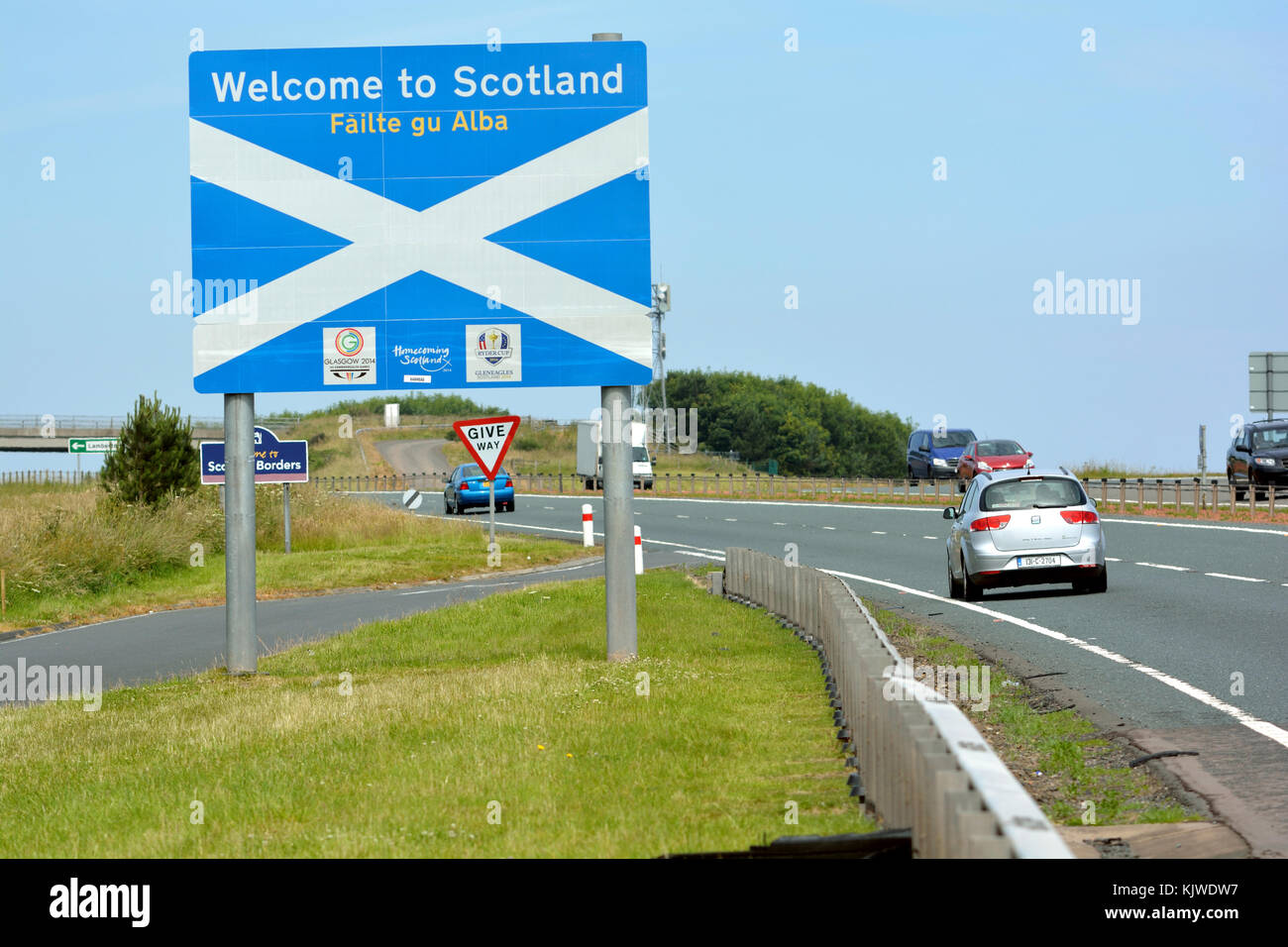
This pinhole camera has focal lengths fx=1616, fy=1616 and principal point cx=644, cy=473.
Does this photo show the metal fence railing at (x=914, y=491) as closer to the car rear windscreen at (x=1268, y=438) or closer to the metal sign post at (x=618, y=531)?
the car rear windscreen at (x=1268, y=438)

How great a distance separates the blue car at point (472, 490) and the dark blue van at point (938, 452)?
14382mm

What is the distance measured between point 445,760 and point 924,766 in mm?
4656

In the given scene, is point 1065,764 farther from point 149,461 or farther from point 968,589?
point 149,461

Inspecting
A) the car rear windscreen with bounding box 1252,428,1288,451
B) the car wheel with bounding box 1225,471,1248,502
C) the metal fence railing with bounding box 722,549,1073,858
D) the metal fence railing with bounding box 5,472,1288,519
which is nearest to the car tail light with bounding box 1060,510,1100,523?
the metal fence railing with bounding box 722,549,1073,858

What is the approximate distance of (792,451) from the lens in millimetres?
147250

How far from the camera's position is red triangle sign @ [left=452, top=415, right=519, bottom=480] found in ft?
95.5

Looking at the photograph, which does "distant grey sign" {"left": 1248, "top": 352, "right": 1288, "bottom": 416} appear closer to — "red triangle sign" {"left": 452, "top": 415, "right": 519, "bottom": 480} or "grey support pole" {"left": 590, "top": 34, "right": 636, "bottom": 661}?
"red triangle sign" {"left": 452, "top": 415, "right": 519, "bottom": 480}

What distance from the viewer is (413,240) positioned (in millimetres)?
16266

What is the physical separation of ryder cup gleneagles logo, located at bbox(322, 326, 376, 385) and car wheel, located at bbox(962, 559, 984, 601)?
8.34 metres

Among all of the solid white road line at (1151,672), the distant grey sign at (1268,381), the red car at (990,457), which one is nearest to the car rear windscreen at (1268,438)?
the distant grey sign at (1268,381)

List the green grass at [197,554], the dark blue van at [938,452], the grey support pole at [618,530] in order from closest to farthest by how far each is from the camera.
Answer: the grey support pole at [618,530] < the green grass at [197,554] < the dark blue van at [938,452]

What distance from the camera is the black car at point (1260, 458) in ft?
132

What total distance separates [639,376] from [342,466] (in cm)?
10494
